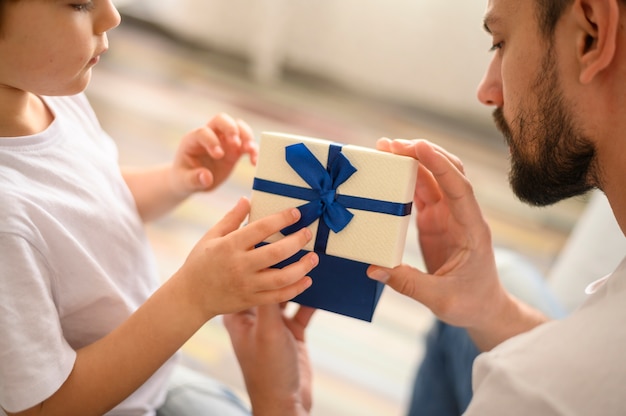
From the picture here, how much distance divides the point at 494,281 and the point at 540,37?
1.25ft

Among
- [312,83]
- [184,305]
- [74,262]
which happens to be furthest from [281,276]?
[312,83]

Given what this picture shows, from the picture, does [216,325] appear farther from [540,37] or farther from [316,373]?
[540,37]

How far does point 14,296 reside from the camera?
0.75 metres

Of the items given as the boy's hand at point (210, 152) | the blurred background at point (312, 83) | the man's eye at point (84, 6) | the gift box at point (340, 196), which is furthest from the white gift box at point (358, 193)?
the blurred background at point (312, 83)

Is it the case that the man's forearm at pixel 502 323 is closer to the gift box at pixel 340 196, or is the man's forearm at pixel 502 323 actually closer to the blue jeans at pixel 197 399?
the gift box at pixel 340 196

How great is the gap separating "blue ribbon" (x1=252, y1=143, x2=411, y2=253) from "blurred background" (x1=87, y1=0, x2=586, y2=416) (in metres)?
1.29

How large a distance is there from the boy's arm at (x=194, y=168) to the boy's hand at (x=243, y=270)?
0.26 meters

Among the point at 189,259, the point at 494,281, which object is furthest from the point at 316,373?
the point at 189,259

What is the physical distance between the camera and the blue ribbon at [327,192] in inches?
34.0

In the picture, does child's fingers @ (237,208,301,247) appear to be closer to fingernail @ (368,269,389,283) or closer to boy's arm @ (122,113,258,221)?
fingernail @ (368,269,389,283)

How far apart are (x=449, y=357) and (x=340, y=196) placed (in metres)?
0.48

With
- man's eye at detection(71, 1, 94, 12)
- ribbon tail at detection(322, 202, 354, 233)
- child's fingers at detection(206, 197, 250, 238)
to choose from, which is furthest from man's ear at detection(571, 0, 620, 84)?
man's eye at detection(71, 1, 94, 12)

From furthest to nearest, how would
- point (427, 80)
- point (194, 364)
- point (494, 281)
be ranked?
point (427, 80) → point (194, 364) → point (494, 281)

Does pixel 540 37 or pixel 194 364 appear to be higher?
pixel 540 37
